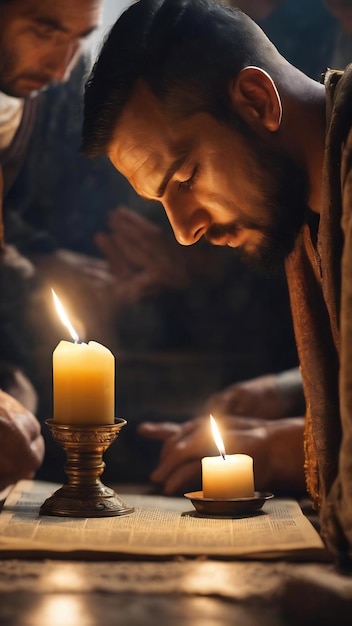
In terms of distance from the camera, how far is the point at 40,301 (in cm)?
347

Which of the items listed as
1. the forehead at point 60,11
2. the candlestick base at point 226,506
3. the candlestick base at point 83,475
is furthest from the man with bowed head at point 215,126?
the forehead at point 60,11

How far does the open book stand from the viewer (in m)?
1.56

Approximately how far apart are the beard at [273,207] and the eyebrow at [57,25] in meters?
1.34

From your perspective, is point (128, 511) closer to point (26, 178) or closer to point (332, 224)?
point (332, 224)

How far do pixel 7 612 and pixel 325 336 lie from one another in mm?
1088

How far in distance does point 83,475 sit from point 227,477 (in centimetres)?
31

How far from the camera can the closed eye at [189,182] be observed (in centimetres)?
209

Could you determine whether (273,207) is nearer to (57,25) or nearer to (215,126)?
(215,126)

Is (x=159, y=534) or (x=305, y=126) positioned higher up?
(x=305, y=126)

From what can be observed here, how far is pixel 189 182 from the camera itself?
82.8 inches

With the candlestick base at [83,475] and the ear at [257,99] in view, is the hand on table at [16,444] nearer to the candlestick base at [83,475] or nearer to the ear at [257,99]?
the candlestick base at [83,475]

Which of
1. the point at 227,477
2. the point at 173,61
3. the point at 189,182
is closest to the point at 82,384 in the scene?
the point at 227,477

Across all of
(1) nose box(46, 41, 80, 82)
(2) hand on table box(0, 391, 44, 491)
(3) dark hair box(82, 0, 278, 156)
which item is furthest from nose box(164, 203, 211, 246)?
(1) nose box(46, 41, 80, 82)

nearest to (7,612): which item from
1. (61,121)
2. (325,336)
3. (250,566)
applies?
(250,566)
